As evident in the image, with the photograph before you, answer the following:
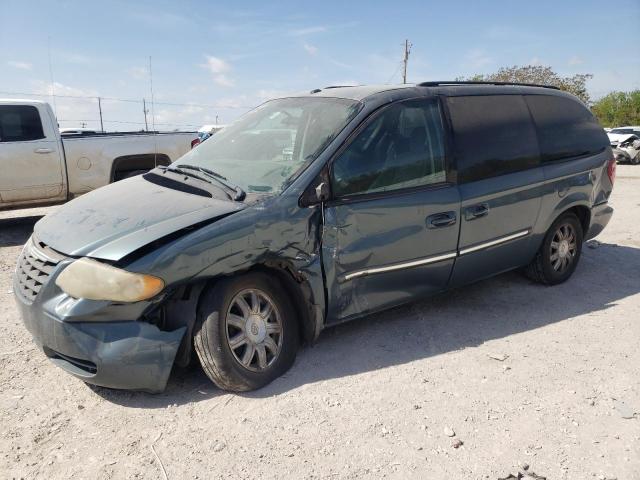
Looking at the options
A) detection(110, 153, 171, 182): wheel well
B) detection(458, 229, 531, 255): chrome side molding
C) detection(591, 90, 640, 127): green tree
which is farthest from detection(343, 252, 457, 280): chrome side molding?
detection(591, 90, 640, 127): green tree

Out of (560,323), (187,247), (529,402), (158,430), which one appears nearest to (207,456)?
(158,430)

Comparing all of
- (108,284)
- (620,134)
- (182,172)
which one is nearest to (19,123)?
(182,172)

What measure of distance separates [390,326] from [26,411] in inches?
97.9

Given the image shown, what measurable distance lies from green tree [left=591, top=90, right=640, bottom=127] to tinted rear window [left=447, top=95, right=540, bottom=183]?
44.6 meters

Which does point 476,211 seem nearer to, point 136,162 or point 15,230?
point 136,162

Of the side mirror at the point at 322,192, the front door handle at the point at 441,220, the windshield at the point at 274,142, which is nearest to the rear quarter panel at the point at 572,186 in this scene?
the front door handle at the point at 441,220

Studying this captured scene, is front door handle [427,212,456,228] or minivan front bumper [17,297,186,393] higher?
front door handle [427,212,456,228]

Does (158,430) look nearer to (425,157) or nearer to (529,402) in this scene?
(529,402)

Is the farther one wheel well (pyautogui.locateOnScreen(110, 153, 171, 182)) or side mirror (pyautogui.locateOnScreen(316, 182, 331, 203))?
wheel well (pyautogui.locateOnScreen(110, 153, 171, 182))

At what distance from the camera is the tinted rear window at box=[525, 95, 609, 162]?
15.7ft

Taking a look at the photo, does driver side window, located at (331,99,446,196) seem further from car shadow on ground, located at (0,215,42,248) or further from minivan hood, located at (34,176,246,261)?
car shadow on ground, located at (0,215,42,248)

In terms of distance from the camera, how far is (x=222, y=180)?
358cm

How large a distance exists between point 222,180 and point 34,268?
124cm

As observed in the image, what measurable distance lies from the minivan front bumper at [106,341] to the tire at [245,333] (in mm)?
192
